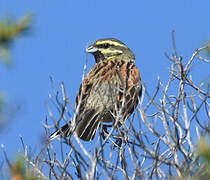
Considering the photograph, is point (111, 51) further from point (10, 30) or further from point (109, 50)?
point (10, 30)

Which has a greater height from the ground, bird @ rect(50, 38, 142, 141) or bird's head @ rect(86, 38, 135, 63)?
bird's head @ rect(86, 38, 135, 63)

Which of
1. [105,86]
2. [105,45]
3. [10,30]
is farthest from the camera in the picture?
[105,45]

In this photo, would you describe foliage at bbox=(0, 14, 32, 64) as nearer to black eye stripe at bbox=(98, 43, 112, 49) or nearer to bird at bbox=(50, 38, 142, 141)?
bird at bbox=(50, 38, 142, 141)

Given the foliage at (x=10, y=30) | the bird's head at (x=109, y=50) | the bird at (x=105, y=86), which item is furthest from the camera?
the bird's head at (x=109, y=50)

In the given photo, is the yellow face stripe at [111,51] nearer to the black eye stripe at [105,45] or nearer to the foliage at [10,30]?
the black eye stripe at [105,45]

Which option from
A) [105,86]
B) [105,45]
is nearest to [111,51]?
[105,45]

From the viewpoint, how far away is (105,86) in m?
6.94

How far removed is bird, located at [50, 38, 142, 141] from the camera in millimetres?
5930

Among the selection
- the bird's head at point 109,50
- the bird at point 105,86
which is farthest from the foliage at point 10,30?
the bird's head at point 109,50

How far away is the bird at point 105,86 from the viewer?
5930 mm

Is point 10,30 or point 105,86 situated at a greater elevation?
point 105,86

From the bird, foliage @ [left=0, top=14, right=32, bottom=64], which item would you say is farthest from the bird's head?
foliage @ [left=0, top=14, right=32, bottom=64]

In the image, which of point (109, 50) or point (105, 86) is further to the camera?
point (109, 50)

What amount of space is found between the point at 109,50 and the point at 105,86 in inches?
61.7
